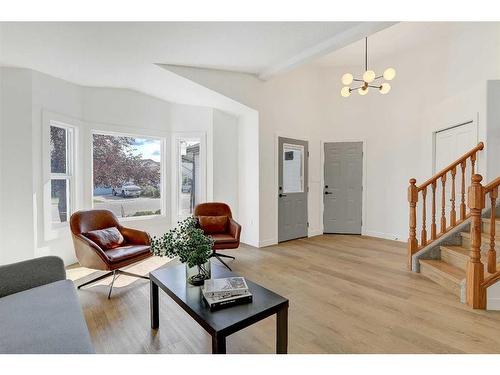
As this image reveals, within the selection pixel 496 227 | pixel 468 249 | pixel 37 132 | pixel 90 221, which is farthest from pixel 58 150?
pixel 496 227

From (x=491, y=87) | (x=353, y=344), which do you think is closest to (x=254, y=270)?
(x=353, y=344)

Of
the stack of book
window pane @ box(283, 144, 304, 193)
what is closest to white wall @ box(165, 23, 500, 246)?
window pane @ box(283, 144, 304, 193)

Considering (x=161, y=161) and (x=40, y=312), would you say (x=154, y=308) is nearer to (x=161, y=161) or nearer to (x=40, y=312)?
(x=40, y=312)

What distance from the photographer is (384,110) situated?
4969 mm

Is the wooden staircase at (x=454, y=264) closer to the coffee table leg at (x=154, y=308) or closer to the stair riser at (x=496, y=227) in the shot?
the stair riser at (x=496, y=227)

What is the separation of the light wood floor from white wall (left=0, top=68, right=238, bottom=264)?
672mm

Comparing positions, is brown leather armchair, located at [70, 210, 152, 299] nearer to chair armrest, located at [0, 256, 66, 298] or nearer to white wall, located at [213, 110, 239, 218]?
chair armrest, located at [0, 256, 66, 298]

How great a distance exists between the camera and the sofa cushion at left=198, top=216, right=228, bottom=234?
3.83m

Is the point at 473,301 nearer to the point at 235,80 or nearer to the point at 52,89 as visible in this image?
the point at 235,80

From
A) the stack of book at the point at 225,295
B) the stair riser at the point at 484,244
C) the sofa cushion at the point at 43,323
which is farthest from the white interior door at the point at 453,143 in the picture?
the sofa cushion at the point at 43,323

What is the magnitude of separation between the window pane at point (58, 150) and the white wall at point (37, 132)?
18cm

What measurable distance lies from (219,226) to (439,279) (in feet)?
8.93

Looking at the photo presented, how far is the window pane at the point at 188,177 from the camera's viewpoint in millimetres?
4855
